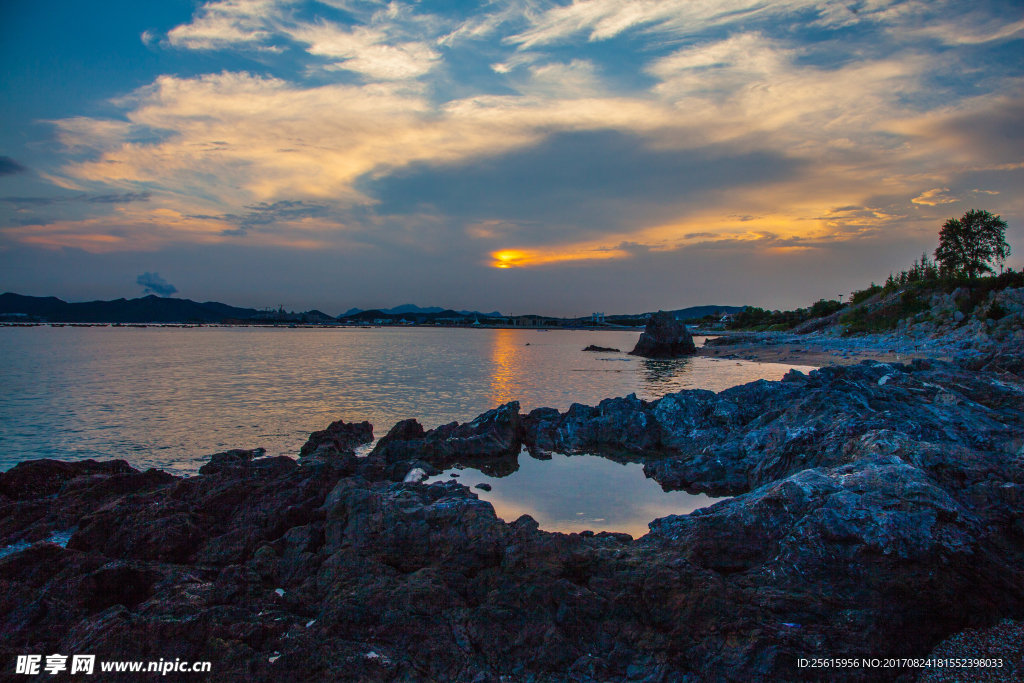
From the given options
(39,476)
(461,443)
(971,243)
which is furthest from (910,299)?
(39,476)

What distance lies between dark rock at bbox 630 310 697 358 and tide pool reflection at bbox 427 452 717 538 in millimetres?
42536

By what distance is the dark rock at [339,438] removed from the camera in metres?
11.5

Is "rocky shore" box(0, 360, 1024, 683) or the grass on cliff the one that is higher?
the grass on cliff

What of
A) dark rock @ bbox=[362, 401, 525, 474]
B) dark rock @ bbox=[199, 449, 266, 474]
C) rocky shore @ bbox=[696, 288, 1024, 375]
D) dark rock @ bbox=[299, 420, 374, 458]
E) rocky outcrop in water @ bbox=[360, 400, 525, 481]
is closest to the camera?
dark rock @ bbox=[199, 449, 266, 474]

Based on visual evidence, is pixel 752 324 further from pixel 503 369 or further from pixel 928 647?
pixel 928 647

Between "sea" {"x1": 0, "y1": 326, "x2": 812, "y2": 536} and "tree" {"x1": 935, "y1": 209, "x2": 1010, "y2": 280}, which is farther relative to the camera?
"tree" {"x1": 935, "y1": 209, "x2": 1010, "y2": 280}

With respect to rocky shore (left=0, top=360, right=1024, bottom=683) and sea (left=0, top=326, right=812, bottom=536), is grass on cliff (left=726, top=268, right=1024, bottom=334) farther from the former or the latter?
rocky shore (left=0, top=360, right=1024, bottom=683)

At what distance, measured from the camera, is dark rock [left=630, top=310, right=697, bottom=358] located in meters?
51.1

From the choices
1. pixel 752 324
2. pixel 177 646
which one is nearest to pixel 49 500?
pixel 177 646

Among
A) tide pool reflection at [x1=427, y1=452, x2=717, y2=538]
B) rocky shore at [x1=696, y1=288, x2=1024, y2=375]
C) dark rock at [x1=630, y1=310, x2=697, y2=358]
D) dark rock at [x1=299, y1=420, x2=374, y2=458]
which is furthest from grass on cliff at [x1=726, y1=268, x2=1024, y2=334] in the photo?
dark rock at [x1=299, y1=420, x2=374, y2=458]

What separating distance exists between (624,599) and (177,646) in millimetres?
3615

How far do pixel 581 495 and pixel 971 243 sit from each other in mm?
64417

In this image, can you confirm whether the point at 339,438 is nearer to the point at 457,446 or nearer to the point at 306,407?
the point at 457,446

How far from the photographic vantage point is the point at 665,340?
51.3 m
